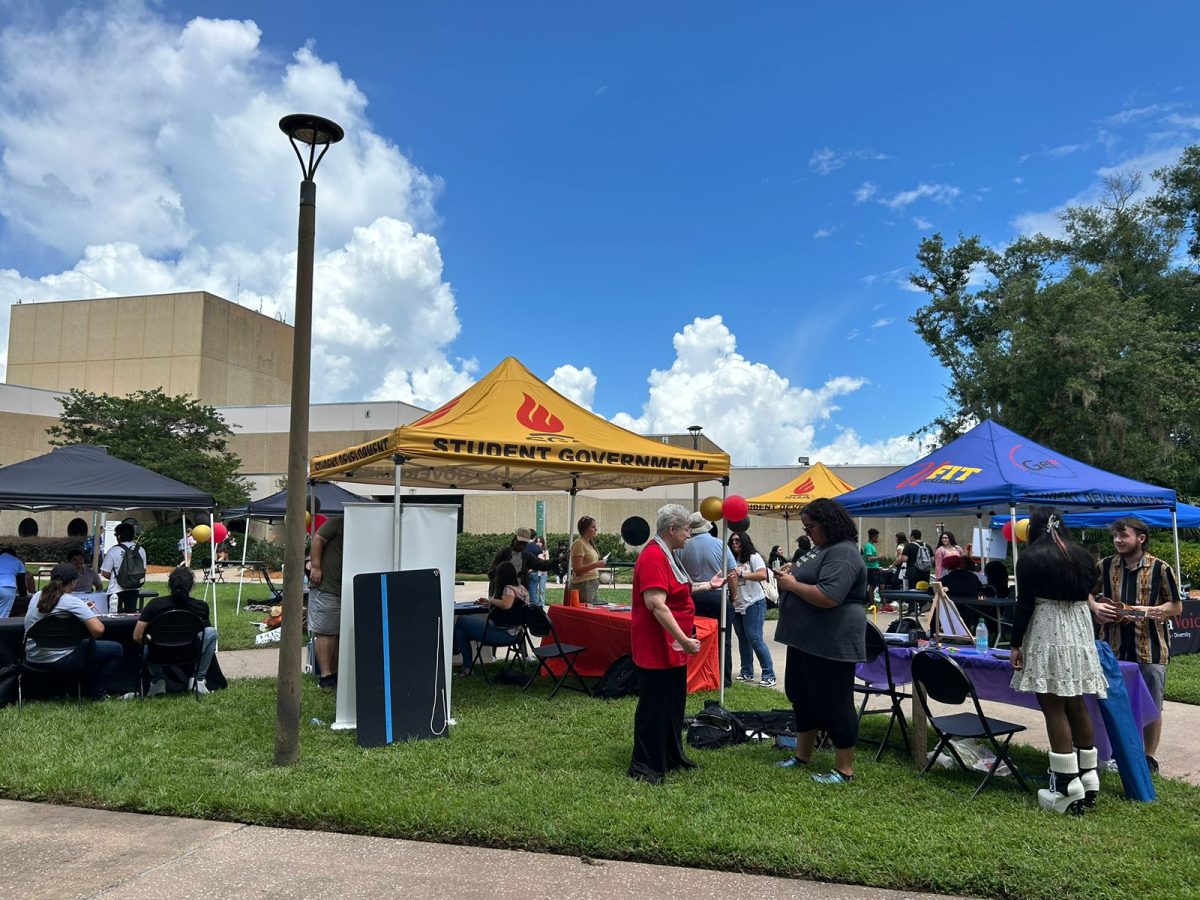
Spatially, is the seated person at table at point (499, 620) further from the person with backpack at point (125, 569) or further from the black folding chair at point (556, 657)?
the person with backpack at point (125, 569)

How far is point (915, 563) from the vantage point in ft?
55.1

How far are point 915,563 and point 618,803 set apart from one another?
13.8 metres

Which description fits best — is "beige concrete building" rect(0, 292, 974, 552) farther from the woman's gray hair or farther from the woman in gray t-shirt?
the woman in gray t-shirt

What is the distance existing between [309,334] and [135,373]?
55073mm

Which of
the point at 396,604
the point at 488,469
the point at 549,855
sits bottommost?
the point at 549,855

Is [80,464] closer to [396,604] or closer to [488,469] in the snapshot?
[488,469]

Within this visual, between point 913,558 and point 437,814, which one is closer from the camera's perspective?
point 437,814

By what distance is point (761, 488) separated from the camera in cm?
3425

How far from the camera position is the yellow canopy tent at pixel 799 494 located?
18373mm

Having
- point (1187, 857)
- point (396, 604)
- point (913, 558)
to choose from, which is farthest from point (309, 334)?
point (913, 558)

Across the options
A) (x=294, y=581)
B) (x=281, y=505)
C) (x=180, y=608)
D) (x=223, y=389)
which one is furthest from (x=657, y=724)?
(x=223, y=389)

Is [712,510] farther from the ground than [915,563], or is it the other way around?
[712,510]

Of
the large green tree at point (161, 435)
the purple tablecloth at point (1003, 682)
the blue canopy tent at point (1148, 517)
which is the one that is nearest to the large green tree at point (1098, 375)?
the blue canopy tent at point (1148, 517)

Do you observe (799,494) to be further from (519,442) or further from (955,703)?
(955,703)
